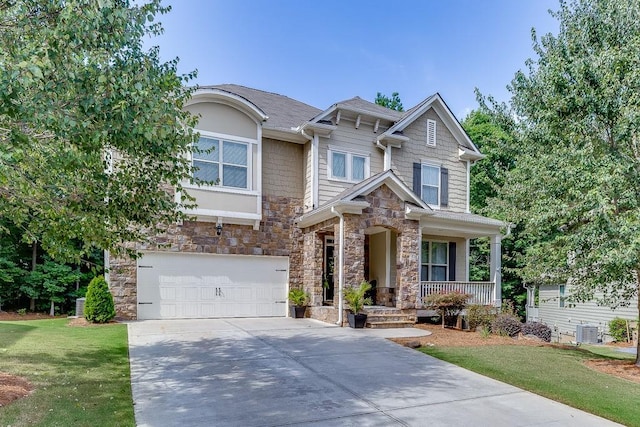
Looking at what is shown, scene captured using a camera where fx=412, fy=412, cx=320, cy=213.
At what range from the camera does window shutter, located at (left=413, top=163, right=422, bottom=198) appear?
48.7 ft

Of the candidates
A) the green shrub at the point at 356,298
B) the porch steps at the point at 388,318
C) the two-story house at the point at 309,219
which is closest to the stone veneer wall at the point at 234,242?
the two-story house at the point at 309,219

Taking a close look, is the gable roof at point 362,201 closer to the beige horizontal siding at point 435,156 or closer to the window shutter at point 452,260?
the beige horizontal siding at point 435,156

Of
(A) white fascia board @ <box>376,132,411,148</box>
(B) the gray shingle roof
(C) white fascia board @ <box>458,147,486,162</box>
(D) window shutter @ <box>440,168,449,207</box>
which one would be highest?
(B) the gray shingle roof

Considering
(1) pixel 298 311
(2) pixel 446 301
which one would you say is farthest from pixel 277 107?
(2) pixel 446 301

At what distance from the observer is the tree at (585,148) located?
7141 millimetres

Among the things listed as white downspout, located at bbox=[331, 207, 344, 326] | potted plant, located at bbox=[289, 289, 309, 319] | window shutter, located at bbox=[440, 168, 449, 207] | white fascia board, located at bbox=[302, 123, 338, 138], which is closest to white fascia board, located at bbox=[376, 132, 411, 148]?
white fascia board, located at bbox=[302, 123, 338, 138]

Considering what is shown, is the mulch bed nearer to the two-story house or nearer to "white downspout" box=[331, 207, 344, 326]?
the two-story house

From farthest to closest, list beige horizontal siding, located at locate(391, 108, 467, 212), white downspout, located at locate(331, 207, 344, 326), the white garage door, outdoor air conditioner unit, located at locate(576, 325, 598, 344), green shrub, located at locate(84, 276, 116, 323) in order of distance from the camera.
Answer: outdoor air conditioner unit, located at locate(576, 325, 598, 344)
beige horizontal siding, located at locate(391, 108, 467, 212)
the white garage door
white downspout, located at locate(331, 207, 344, 326)
green shrub, located at locate(84, 276, 116, 323)

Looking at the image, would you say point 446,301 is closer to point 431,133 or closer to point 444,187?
point 444,187

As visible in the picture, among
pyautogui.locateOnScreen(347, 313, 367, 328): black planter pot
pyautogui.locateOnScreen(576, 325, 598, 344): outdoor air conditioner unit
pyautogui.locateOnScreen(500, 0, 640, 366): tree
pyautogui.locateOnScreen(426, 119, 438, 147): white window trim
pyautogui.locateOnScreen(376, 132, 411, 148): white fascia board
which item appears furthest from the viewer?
pyautogui.locateOnScreen(576, 325, 598, 344): outdoor air conditioner unit

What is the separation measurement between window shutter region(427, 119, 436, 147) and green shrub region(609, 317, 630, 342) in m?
10.9

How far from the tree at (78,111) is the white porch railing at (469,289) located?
9.61 m

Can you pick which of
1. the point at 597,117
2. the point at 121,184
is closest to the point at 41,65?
the point at 121,184

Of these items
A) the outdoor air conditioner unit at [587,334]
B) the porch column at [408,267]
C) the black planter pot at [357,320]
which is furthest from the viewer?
the outdoor air conditioner unit at [587,334]
